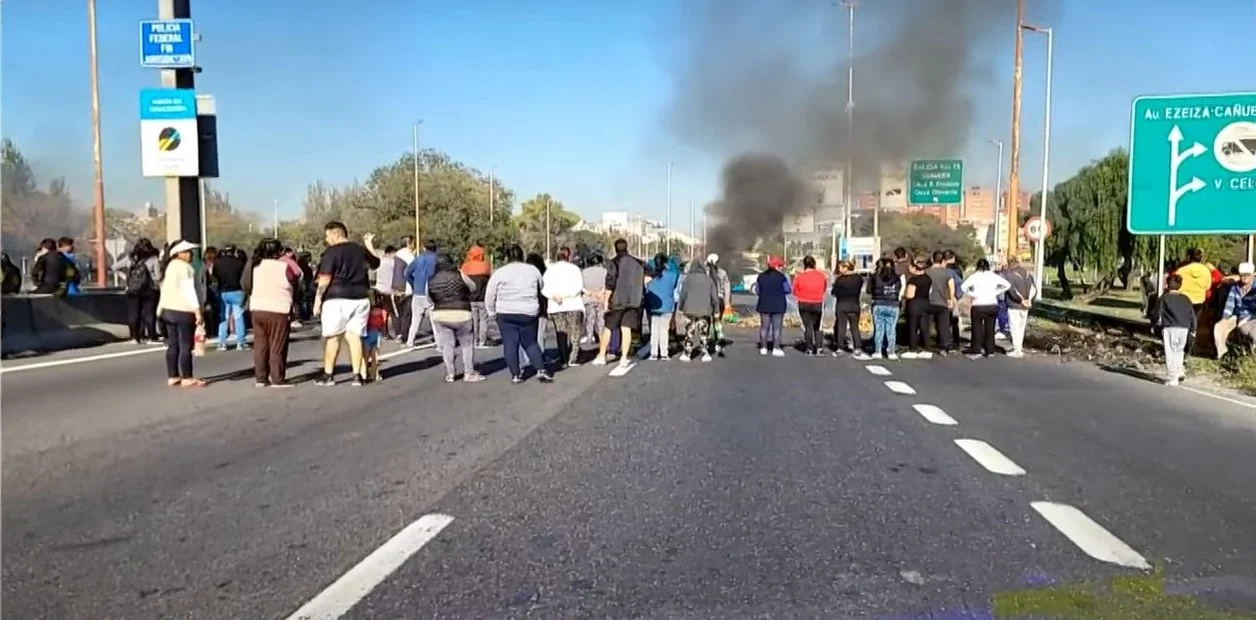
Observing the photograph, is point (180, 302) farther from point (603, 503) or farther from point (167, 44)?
point (167, 44)

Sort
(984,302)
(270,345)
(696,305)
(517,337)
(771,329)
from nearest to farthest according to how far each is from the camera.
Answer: (270,345), (517,337), (696,305), (984,302), (771,329)

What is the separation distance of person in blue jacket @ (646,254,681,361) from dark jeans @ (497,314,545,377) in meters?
3.40

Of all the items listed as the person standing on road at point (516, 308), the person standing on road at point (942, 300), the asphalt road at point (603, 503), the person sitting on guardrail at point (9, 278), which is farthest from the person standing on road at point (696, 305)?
the person sitting on guardrail at point (9, 278)

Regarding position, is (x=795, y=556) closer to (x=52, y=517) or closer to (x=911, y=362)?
(x=52, y=517)

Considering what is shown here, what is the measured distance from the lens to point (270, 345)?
36.5ft

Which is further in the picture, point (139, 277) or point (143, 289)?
point (143, 289)

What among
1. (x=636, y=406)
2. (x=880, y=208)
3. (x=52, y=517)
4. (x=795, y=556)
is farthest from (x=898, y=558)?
(x=880, y=208)

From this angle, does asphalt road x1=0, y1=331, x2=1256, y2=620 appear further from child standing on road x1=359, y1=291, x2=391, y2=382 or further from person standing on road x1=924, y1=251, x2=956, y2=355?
person standing on road x1=924, y1=251, x2=956, y2=355

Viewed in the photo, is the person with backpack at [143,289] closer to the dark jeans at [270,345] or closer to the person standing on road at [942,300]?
the dark jeans at [270,345]

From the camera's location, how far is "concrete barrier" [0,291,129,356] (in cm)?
1565

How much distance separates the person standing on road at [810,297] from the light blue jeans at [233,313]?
8.47 m

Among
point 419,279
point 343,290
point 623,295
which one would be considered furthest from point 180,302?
point 623,295

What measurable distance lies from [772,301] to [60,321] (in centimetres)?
1147

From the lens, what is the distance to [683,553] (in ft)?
15.9
